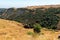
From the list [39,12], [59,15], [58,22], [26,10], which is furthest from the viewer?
[26,10]

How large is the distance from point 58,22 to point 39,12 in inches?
489

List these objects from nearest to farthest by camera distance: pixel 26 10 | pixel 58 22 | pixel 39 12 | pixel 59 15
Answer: pixel 58 22
pixel 59 15
pixel 39 12
pixel 26 10

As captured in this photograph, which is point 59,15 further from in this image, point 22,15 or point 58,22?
point 22,15

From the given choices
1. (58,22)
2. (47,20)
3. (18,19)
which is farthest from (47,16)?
(18,19)

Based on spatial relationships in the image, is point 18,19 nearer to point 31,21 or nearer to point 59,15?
point 31,21

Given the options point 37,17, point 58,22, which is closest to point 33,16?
point 37,17

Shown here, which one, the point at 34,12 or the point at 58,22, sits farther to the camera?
the point at 34,12

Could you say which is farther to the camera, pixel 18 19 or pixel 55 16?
pixel 18 19

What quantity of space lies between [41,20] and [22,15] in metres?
12.8

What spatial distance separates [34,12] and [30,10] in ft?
8.88

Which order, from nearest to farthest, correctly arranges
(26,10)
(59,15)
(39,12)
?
(59,15) < (39,12) < (26,10)

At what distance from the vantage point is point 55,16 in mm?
68000

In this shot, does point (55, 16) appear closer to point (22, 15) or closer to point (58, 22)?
point (58, 22)

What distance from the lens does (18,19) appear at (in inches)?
3002
